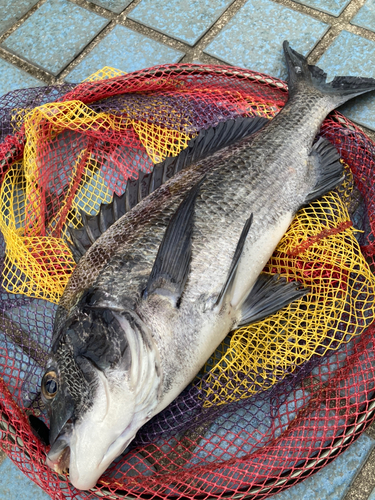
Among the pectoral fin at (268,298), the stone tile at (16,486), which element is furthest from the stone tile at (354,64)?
the stone tile at (16,486)

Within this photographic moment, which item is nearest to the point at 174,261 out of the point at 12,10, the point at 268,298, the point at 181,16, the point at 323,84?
the point at 268,298

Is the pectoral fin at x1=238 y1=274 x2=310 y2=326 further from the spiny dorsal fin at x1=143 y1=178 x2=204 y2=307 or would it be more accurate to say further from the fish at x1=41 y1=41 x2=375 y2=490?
the spiny dorsal fin at x1=143 y1=178 x2=204 y2=307

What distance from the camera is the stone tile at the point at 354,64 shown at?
9.93ft

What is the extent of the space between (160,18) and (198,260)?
2.40 m

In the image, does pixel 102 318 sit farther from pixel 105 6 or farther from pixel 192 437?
pixel 105 6

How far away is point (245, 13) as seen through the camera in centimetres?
351

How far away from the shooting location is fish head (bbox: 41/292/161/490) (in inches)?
66.5

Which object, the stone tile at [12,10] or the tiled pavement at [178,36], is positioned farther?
the stone tile at [12,10]

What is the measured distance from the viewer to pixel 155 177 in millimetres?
2355

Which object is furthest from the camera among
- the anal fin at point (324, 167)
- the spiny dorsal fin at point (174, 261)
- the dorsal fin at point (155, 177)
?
the anal fin at point (324, 167)

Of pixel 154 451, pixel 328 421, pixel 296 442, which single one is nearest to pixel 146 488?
pixel 154 451

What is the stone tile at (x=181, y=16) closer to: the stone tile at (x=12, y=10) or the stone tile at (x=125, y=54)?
the stone tile at (x=125, y=54)

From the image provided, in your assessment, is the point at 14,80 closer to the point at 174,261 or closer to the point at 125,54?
the point at 125,54

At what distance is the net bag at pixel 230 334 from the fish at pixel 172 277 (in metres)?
0.15
